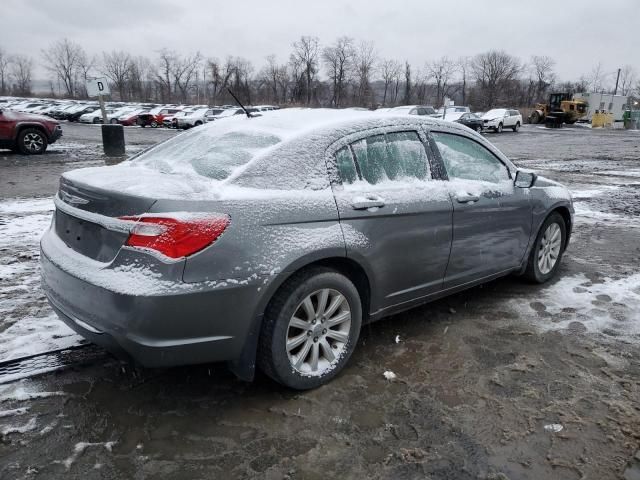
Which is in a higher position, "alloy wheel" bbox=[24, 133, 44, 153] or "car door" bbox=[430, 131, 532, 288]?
"car door" bbox=[430, 131, 532, 288]

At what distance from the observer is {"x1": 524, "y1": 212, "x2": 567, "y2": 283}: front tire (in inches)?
184

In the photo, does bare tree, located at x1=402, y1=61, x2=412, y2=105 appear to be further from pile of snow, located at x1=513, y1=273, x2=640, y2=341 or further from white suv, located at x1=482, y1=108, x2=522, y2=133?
pile of snow, located at x1=513, y1=273, x2=640, y2=341

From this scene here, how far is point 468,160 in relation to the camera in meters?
3.95

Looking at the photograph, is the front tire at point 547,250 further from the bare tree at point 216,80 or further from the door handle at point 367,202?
the bare tree at point 216,80

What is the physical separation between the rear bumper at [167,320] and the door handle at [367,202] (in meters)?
0.80

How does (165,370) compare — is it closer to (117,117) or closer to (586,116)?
(117,117)

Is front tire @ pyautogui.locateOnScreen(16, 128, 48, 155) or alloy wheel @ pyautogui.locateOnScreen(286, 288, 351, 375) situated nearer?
alloy wheel @ pyautogui.locateOnScreen(286, 288, 351, 375)

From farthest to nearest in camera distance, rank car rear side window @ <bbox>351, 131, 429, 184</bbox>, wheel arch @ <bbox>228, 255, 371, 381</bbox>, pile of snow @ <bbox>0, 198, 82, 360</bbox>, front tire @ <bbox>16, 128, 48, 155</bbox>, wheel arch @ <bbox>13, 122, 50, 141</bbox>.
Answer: front tire @ <bbox>16, 128, 48, 155</bbox> → wheel arch @ <bbox>13, 122, 50, 141</bbox> → pile of snow @ <bbox>0, 198, 82, 360</bbox> → car rear side window @ <bbox>351, 131, 429, 184</bbox> → wheel arch @ <bbox>228, 255, 371, 381</bbox>

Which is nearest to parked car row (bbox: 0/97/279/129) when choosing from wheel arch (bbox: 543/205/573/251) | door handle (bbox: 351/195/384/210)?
wheel arch (bbox: 543/205/573/251)

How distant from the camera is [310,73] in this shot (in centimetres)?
8144

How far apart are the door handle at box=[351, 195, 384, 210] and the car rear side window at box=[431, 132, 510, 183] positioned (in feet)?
2.69

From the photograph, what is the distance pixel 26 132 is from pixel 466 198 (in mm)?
15590

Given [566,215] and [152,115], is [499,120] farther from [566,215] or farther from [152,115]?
[566,215]

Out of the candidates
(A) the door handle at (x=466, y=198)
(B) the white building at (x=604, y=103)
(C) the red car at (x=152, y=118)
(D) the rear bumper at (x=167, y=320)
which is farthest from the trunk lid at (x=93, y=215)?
(B) the white building at (x=604, y=103)
